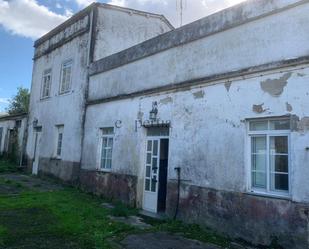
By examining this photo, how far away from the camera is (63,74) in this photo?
16.6 meters

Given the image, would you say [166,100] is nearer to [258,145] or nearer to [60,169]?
→ [258,145]

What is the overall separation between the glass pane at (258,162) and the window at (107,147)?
608cm

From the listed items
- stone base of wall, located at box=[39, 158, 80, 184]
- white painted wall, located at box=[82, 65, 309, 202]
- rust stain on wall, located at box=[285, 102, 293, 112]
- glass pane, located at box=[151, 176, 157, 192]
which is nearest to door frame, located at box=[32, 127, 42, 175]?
stone base of wall, located at box=[39, 158, 80, 184]

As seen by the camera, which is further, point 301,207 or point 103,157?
point 103,157

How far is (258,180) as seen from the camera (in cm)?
701

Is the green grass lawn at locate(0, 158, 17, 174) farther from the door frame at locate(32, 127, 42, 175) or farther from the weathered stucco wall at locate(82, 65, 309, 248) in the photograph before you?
the weathered stucco wall at locate(82, 65, 309, 248)

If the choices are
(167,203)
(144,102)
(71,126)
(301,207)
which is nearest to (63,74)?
(71,126)

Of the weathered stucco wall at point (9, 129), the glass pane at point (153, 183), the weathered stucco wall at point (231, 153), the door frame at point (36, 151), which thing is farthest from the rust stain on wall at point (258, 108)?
the weathered stucco wall at point (9, 129)

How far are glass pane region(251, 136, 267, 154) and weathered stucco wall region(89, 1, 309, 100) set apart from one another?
1687 millimetres

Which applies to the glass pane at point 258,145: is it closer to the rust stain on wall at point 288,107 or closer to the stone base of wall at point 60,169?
the rust stain on wall at point 288,107

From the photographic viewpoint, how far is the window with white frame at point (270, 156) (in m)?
6.57

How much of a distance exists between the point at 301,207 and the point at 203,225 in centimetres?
256

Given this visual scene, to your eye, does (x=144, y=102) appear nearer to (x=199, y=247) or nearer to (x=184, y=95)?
(x=184, y=95)

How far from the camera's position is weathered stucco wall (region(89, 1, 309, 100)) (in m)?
6.55
